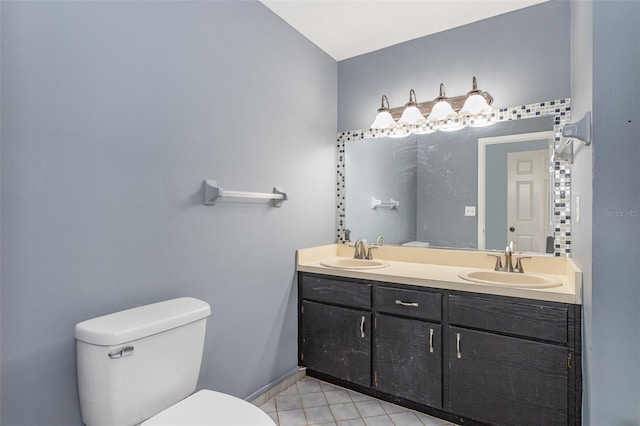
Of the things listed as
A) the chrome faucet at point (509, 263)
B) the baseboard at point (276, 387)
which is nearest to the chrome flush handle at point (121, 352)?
the baseboard at point (276, 387)

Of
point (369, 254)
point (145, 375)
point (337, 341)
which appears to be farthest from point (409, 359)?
point (145, 375)

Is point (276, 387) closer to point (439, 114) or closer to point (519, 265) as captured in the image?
point (519, 265)

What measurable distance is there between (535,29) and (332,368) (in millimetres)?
2475

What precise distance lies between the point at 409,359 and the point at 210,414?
1192 millimetres

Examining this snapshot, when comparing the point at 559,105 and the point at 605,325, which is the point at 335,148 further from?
the point at 605,325

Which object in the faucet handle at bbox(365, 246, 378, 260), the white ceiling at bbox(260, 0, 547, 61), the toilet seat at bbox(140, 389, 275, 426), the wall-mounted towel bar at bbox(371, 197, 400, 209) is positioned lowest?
the toilet seat at bbox(140, 389, 275, 426)

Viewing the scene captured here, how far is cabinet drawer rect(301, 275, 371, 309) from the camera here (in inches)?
84.0

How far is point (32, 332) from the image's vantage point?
1137 mm

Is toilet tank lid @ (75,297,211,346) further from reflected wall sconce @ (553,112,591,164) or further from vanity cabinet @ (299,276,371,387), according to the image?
reflected wall sconce @ (553,112,591,164)

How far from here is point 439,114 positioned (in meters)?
2.32

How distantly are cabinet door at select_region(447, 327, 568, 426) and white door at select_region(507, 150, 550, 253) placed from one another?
0.69 m

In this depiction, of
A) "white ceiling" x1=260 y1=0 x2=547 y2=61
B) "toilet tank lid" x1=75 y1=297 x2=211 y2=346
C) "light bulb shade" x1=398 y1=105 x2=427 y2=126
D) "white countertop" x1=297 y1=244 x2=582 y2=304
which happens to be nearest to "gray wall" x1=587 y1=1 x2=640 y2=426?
"white countertop" x1=297 y1=244 x2=582 y2=304

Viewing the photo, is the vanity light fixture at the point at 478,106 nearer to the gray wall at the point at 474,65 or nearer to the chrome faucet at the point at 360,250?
the gray wall at the point at 474,65

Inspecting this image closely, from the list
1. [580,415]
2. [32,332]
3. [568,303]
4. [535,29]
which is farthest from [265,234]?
[535,29]
